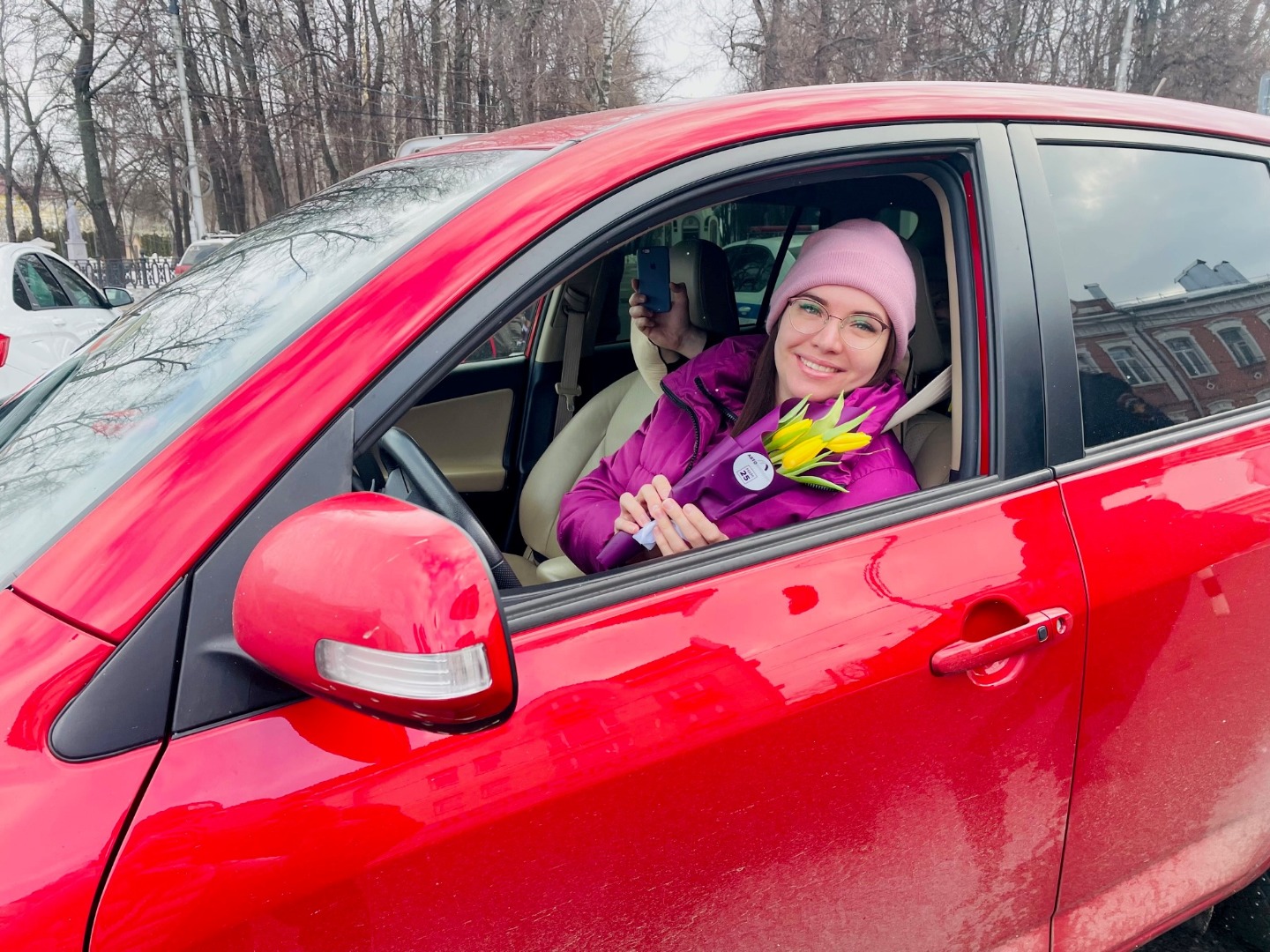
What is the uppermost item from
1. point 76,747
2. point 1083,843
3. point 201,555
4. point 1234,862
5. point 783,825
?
point 201,555

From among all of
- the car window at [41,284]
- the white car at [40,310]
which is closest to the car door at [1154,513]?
the white car at [40,310]

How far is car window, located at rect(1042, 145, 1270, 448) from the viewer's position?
1455 millimetres

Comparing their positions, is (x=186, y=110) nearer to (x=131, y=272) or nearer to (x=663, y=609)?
(x=131, y=272)

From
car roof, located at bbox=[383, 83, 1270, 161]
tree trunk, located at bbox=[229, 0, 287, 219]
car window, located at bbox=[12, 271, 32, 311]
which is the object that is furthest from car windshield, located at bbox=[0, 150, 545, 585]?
tree trunk, located at bbox=[229, 0, 287, 219]

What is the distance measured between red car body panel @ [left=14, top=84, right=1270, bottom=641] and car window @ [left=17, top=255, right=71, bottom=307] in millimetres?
→ 6949

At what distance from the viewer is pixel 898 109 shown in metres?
1.37

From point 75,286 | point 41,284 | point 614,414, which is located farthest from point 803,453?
point 75,286

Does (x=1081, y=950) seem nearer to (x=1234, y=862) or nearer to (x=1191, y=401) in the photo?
(x=1234, y=862)

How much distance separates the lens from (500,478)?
9.34ft

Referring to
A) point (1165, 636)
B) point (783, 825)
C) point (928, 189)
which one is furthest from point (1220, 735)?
point (928, 189)

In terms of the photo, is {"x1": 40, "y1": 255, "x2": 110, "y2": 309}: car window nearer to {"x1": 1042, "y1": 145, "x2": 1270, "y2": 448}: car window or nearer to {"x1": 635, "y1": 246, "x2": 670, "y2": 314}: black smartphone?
{"x1": 635, "y1": 246, "x2": 670, "y2": 314}: black smartphone

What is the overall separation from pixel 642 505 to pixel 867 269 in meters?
0.58

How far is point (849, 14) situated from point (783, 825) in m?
33.6

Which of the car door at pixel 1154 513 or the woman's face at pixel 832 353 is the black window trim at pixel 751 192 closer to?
the car door at pixel 1154 513
